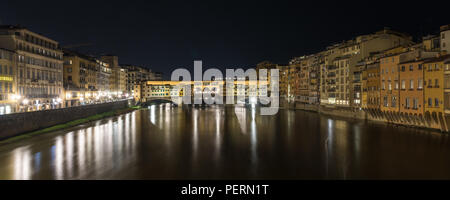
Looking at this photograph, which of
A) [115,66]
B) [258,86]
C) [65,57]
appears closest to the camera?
[65,57]

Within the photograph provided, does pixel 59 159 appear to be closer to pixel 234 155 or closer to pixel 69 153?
pixel 69 153

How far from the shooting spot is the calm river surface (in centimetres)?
1459

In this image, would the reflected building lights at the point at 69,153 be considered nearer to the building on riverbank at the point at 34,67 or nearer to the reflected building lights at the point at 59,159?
the reflected building lights at the point at 59,159

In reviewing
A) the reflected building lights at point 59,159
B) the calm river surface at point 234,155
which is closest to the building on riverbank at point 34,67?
the calm river surface at point 234,155

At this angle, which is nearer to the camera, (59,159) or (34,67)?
(59,159)

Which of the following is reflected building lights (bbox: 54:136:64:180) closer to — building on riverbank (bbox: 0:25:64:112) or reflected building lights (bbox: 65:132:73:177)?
reflected building lights (bbox: 65:132:73:177)

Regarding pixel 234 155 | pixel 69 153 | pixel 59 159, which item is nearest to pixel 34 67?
pixel 69 153

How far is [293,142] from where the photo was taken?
2283 centimetres

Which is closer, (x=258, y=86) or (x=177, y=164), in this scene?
(x=177, y=164)

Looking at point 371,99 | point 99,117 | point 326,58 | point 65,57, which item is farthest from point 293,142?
point 65,57

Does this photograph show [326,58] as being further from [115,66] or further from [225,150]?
[115,66]

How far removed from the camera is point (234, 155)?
1856cm

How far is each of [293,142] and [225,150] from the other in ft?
19.9
